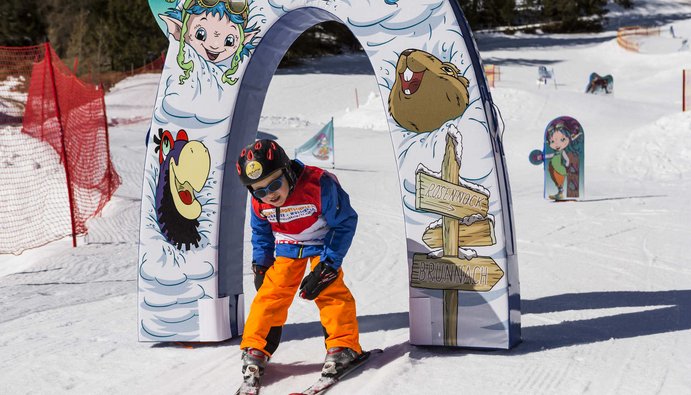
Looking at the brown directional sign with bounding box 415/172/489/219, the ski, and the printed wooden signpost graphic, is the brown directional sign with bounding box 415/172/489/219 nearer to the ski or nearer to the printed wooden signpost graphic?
the printed wooden signpost graphic

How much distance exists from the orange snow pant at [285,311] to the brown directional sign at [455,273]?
18.9 inches

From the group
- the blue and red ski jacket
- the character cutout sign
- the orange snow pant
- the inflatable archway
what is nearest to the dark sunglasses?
the blue and red ski jacket

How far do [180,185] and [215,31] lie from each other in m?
0.96

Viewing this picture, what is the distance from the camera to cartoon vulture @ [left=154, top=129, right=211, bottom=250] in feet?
16.8

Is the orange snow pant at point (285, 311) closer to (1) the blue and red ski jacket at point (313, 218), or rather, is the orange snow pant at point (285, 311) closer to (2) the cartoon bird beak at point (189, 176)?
(1) the blue and red ski jacket at point (313, 218)

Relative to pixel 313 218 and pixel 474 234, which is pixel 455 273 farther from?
pixel 313 218

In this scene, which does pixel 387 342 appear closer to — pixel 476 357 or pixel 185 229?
pixel 476 357

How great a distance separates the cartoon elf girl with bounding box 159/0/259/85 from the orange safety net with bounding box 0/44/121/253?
5.16 meters

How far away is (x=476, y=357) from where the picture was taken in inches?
182

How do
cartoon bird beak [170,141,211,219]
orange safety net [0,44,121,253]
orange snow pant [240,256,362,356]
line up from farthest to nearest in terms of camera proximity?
orange safety net [0,44,121,253], cartoon bird beak [170,141,211,219], orange snow pant [240,256,362,356]

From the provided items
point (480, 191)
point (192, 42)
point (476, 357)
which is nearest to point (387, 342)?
point (476, 357)

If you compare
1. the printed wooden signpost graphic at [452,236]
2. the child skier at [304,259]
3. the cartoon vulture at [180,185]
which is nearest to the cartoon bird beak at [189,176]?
the cartoon vulture at [180,185]

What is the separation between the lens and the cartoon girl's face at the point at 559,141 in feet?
37.7

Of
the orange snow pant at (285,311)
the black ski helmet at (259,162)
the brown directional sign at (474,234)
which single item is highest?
the black ski helmet at (259,162)
